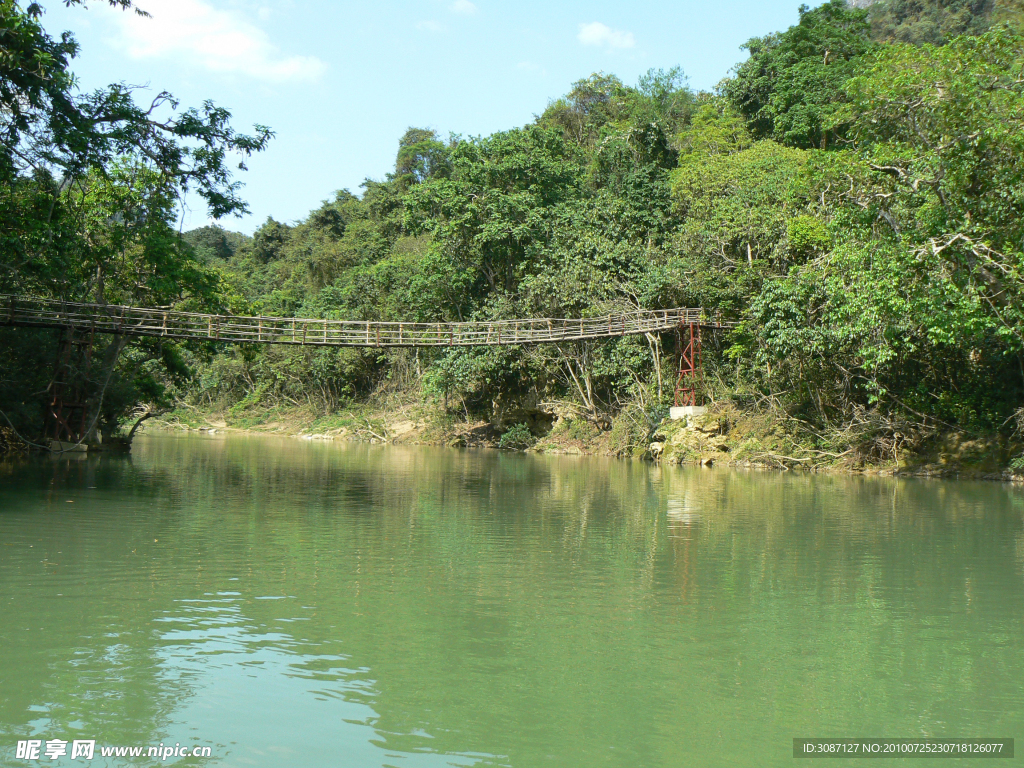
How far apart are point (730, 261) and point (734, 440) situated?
5.77m

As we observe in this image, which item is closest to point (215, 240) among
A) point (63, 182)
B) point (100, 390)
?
point (100, 390)

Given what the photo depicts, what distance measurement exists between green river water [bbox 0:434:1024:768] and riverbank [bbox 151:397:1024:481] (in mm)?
8946

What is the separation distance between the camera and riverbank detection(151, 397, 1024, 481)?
20.5 metres

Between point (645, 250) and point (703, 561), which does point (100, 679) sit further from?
point (645, 250)

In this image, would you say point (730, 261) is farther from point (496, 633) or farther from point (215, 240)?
point (215, 240)

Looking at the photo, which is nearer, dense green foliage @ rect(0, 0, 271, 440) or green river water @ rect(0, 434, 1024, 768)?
green river water @ rect(0, 434, 1024, 768)

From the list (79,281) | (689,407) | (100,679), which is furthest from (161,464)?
(100,679)

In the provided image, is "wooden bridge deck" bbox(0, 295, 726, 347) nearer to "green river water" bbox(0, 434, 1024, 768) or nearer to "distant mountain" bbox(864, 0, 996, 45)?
"green river water" bbox(0, 434, 1024, 768)

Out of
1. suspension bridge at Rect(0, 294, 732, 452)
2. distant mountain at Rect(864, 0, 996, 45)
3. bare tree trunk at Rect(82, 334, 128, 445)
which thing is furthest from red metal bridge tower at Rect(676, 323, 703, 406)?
distant mountain at Rect(864, 0, 996, 45)

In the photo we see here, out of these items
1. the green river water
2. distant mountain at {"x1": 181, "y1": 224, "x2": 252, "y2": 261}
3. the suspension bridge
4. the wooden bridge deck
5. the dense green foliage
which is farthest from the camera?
distant mountain at {"x1": 181, "y1": 224, "x2": 252, "y2": 261}

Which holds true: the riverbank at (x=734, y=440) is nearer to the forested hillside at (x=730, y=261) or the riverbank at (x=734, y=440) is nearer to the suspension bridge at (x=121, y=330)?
the forested hillside at (x=730, y=261)

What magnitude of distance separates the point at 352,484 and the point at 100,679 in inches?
480

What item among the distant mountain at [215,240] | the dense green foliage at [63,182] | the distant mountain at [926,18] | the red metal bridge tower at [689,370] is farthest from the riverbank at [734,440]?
the distant mountain at [215,240]

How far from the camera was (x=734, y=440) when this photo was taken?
25.1 m
